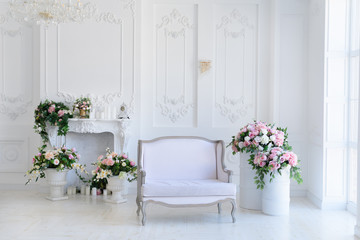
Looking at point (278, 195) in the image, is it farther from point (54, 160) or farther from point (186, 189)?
point (54, 160)

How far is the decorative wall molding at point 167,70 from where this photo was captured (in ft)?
22.0

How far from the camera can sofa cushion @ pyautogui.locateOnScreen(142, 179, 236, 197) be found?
480 centimetres

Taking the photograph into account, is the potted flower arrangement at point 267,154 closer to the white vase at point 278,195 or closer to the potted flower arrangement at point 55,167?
the white vase at point 278,195

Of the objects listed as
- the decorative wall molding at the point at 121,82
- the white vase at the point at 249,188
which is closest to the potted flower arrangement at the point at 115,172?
the decorative wall molding at the point at 121,82

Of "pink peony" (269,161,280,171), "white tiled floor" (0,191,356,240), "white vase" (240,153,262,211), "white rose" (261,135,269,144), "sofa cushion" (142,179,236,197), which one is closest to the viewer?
"white tiled floor" (0,191,356,240)

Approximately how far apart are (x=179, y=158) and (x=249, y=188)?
0.97m

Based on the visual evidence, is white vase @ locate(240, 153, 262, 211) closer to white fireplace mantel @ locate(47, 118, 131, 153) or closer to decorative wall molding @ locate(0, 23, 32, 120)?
white fireplace mantel @ locate(47, 118, 131, 153)

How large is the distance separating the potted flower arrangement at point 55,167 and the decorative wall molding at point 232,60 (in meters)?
2.37

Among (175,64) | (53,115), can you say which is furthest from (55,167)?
(175,64)

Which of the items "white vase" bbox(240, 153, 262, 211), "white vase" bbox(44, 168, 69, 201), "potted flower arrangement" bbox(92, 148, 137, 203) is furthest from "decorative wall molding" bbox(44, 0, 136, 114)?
"white vase" bbox(240, 153, 262, 211)

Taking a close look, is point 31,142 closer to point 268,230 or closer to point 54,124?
point 54,124

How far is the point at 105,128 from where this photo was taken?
6387 millimetres

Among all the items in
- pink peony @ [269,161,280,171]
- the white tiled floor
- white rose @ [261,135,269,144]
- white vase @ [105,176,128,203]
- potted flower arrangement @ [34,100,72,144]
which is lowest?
the white tiled floor

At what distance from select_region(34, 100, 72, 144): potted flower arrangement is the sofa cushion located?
1989 mm
